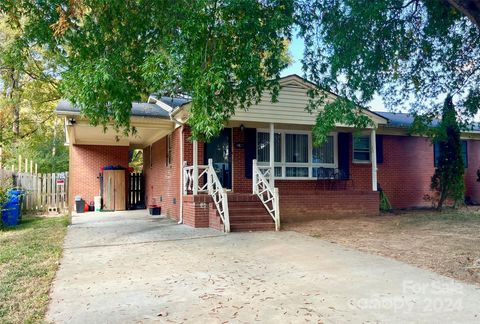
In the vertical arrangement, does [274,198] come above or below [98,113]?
below

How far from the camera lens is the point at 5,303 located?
4.19 meters

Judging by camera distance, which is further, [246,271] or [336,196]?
[336,196]

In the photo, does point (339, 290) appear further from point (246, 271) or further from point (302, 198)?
point (302, 198)

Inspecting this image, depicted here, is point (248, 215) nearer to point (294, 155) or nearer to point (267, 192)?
point (267, 192)

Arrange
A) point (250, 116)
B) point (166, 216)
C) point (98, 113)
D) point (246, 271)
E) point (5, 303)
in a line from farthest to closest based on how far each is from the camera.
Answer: point (166, 216) → point (250, 116) → point (98, 113) → point (246, 271) → point (5, 303)

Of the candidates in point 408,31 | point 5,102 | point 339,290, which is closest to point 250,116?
point 408,31

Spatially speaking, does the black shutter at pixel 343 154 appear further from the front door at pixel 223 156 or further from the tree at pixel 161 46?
the tree at pixel 161 46

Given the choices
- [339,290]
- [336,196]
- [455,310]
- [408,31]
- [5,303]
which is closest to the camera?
[455,310]

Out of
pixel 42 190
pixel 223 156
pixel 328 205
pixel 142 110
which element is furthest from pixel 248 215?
pixel 42 190

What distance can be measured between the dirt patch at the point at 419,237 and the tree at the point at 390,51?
2.53 m

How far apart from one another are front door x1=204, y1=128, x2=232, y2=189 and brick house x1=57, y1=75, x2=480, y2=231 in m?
0.03

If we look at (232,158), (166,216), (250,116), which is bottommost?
(166,216)

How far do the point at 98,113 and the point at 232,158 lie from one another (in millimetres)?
5449

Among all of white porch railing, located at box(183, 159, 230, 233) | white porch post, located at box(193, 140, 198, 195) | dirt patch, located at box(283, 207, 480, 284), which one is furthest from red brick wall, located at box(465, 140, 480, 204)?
white porch post, located at box(193, 140, 198, 195)
